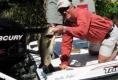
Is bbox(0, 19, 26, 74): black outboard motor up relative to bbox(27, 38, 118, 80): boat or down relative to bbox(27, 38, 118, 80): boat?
up

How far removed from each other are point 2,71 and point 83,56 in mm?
1466

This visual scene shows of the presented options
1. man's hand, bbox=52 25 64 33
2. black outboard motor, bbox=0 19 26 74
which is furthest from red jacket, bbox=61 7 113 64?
black outboard motor, bbox=0 19 26 74

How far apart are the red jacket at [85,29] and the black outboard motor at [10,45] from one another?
0.66m

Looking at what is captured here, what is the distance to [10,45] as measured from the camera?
6.21 m

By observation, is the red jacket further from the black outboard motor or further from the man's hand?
the black outboard motor

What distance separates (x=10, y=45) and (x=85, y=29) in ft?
3.44

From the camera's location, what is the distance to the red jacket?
21.6 feet

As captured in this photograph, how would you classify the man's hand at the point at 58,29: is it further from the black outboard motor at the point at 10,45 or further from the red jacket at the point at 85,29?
the black outboard motor at the point at 10,45

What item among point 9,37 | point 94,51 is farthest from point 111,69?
point 9,37

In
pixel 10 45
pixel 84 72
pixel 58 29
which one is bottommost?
pixel 84 72

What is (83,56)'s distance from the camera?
729 centimetres

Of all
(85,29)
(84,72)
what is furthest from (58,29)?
(84,72)

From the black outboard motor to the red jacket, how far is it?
661 mm

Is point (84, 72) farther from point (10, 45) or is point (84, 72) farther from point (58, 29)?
point (10, 45)
